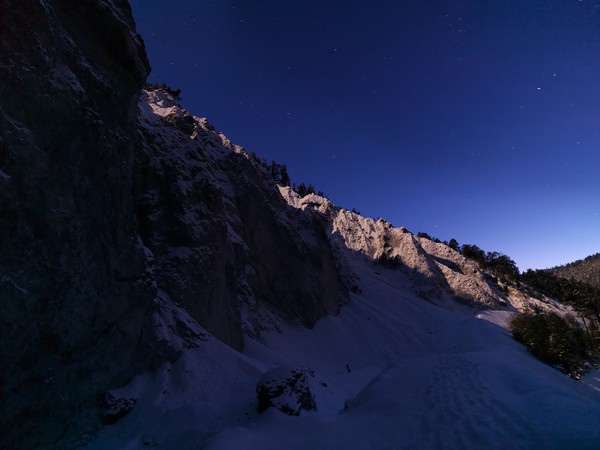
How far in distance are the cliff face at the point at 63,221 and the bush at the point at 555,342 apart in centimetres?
3061

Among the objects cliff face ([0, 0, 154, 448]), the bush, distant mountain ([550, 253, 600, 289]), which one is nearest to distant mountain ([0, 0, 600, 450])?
cliff face ([0, 0, 154, 448])

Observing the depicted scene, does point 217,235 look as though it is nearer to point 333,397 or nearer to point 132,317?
point 132,317

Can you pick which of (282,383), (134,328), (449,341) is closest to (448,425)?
(282,383)

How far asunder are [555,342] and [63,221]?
34525mm

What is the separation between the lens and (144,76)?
11.1 metres

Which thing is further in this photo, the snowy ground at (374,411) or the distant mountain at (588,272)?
the distant mountain at (588,272)

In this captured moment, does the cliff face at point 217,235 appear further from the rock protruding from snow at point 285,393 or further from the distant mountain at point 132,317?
the rock protruding from snow at point 285,393

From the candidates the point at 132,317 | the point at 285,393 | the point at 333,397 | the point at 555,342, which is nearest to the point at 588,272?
the point at 555,342

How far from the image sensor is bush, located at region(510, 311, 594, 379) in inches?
960

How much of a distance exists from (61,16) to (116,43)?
66.1 inches

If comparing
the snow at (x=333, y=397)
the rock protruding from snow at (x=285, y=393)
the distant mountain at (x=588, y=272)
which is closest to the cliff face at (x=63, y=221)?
the snow at (x=333, y=397)

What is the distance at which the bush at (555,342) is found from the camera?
2438cm

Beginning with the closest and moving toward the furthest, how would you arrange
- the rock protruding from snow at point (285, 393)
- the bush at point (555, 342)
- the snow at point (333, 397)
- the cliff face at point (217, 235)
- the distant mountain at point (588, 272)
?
the snow at point (333, 397)
the rock protruding from snow at point (285, 393)
the cliff face at point (217, 235)
the bush at point (555, 342)
the distant mountain at point (588, 272)

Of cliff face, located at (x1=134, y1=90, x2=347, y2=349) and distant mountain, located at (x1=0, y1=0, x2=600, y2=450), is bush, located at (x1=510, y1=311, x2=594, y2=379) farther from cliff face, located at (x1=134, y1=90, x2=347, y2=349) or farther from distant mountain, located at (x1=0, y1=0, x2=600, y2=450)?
cliff face, located at (x1=134, y1=90, x2=347, y2=349)
